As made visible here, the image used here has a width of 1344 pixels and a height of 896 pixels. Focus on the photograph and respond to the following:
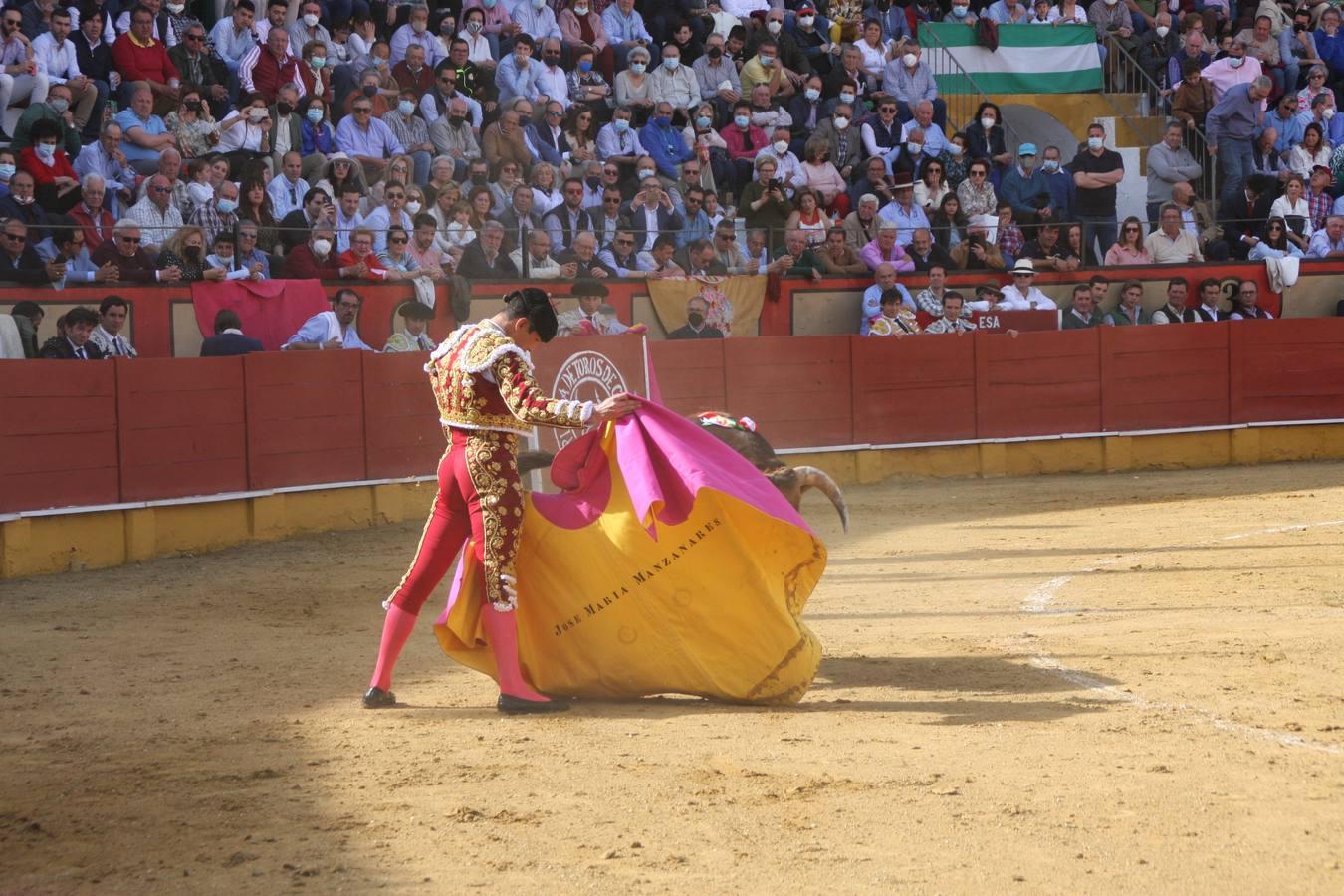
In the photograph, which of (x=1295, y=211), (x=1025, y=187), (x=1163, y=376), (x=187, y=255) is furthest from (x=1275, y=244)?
(x=187, y=255)

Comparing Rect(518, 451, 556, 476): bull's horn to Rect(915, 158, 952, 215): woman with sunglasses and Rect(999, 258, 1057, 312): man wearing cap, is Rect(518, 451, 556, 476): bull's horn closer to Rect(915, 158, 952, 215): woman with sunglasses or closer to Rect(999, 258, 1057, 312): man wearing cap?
Rect(999, 258, 1057, 312): man wearing cap

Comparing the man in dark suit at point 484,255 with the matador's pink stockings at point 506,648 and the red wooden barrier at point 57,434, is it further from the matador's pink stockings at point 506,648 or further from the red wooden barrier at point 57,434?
the matador's pink stockings at point 506,648

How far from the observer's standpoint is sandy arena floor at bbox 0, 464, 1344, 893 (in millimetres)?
3297

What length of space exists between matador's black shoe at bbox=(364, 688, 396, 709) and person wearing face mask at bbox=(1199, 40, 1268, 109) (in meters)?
11.9

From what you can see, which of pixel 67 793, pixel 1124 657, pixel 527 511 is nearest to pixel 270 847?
pixel 67 793

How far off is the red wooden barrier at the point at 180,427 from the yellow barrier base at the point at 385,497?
12 cm

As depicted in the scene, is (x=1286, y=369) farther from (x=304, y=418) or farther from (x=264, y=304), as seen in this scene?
(x=264, y=304)

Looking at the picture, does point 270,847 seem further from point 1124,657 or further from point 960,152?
point 960,152

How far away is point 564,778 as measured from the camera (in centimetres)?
399

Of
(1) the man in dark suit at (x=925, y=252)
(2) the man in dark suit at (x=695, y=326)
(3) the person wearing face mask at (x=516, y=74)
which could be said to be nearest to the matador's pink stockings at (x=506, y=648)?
(2) the man in dark suit at (x=695, y=326)

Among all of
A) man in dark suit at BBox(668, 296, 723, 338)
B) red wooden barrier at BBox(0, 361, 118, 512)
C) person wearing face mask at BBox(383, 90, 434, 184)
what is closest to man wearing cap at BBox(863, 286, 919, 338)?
man in dark suit at BBox(668, 296, 723, 338)

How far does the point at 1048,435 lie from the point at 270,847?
9670 millimetres

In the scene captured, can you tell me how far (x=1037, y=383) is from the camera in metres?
12.3

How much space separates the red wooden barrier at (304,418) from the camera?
356 inches
